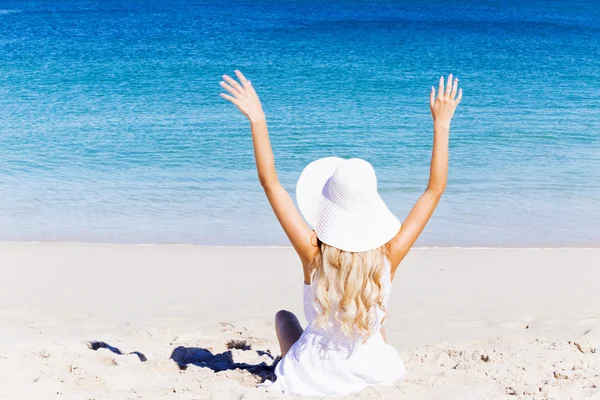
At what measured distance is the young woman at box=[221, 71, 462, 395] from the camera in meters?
3.03

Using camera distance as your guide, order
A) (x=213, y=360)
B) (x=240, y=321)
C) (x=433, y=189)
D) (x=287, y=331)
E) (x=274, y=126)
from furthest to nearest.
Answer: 1. (x=274, y=126)
2. (x=240, y=321)
3. (x=213, y=360)
4. (x=287, y=331)
5. (x=433, y=189)

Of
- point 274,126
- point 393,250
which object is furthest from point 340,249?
point 274,126

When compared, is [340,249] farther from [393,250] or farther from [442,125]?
[442,125]

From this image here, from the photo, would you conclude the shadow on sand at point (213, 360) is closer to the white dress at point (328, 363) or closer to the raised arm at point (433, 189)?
the white dress at point (328, 363)

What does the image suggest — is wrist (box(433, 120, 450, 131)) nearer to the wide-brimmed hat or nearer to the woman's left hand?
the wide-brimmed hat

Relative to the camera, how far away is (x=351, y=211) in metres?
3.05

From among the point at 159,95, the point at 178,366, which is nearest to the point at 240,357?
the point at 178,366

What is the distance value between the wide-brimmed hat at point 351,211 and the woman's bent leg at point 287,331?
2.62 ft

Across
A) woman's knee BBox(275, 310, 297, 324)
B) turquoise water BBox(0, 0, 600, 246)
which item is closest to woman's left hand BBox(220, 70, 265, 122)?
woman's knee BBox(275, 310, 297, 324)

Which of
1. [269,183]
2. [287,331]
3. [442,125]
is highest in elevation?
[442,125]

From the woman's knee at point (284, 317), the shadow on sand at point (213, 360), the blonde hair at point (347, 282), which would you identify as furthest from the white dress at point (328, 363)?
the shadow on sand at point (213, 360)

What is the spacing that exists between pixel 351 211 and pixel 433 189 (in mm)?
506

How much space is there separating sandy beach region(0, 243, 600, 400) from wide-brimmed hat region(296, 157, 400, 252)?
849 millimetres

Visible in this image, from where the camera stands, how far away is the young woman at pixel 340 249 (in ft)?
9.93
